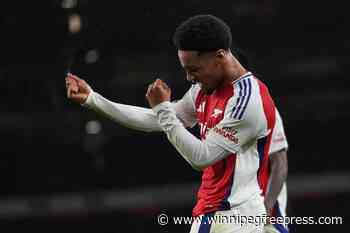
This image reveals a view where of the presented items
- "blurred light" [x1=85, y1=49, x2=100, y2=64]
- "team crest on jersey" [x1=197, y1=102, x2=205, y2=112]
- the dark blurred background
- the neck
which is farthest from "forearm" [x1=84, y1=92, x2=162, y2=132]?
the dark blurred background

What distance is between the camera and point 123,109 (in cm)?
420

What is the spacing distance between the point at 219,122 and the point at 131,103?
2644mm

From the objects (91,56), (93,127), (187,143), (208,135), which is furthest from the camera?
(93,127)

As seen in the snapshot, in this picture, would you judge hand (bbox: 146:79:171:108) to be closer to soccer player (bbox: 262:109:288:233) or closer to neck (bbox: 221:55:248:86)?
neck (bbox: 221:55:248:86)

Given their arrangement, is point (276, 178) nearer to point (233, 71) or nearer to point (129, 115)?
point (129, 115)

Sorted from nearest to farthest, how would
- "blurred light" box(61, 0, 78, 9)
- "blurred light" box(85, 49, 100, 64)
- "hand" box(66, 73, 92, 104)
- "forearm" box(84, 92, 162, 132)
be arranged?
"hand" box(66, 73, 92, 104)
"forearm" box(84, 92, 162, 132)
"blurred light" box(85, 49, 100, 64)
"blurred light" box(61, 0, 78, 9)

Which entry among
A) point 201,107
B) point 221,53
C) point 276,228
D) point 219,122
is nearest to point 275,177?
point 276,228

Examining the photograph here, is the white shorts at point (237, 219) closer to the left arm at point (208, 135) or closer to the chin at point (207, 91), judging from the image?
the left arm at point (208, 135)

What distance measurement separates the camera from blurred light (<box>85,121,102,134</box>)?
6863mm

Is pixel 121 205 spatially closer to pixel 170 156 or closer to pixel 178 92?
pixel 170 156

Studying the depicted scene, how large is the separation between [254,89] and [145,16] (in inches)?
107

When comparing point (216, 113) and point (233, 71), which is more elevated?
point (233, 71)

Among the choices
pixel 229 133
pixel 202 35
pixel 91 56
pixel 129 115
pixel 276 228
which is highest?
pixel 91 56

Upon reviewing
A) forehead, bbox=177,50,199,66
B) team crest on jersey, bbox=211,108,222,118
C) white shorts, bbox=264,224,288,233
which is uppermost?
forehead, bbox=177,50,199,66
